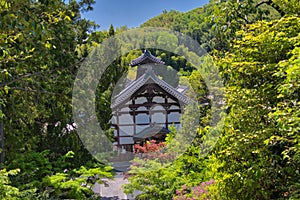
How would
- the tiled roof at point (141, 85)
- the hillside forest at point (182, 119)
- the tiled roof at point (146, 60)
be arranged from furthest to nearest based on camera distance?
the tiled roof at point (146, 60)
the tiled roof at point (141, 85)
the hillside forest at point (182, 119)

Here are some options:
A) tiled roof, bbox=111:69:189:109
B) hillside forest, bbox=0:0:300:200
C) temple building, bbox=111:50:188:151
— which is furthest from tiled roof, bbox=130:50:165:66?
hillside forest, bbox=0:0:300:200

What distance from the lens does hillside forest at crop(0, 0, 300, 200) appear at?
2369 mm

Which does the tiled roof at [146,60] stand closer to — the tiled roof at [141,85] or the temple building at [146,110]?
the temple building at [146,110]

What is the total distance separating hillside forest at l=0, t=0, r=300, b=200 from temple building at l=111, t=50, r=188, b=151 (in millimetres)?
3747

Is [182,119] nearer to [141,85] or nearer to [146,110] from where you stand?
[141,85]

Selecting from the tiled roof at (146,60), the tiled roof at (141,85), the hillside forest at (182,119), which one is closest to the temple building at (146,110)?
the tiled roof at (141,85)

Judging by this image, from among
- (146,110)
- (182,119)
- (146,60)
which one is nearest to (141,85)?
(146,110)

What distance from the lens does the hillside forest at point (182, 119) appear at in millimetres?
2369

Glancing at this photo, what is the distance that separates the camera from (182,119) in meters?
6.29

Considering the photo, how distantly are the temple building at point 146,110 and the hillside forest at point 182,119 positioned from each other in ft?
12.3

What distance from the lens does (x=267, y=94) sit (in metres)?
2.58

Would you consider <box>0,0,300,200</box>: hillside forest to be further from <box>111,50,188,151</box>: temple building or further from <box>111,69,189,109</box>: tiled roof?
<box>111,50,188,151</box>: temple building

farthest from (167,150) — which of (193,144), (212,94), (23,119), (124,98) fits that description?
(124,98)

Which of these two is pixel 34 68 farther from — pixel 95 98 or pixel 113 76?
pixel 113 76
